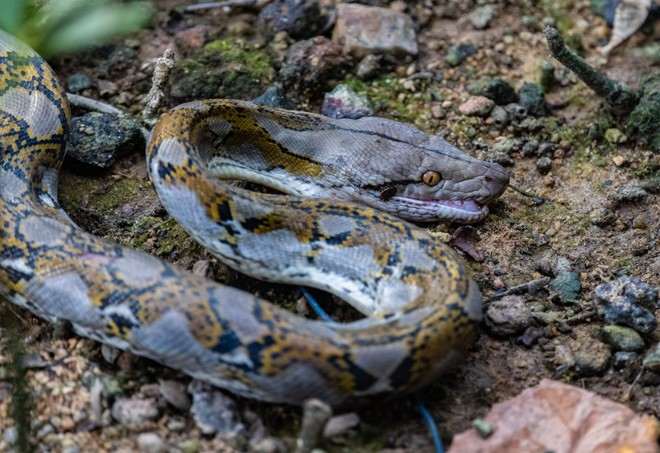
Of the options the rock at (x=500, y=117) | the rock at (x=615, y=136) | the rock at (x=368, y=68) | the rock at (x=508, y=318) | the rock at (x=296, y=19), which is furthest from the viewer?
the rock at (x=296, y=19)

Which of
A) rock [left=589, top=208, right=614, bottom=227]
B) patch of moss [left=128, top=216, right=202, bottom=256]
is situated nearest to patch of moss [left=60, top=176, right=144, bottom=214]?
patch of moss [left=128, top=216, right=202, bottom=256]

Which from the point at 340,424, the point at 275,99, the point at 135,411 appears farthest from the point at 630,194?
the point at 135,411

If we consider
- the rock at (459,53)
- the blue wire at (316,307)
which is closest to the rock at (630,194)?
the rock at (459,53)

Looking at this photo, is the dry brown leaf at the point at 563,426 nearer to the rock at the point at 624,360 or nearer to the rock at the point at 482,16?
the rock at the point at 624,360

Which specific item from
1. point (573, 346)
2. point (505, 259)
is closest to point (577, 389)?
point (573, 346)

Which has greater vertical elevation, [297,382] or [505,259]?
[297,382]

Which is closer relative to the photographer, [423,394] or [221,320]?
[221,320]

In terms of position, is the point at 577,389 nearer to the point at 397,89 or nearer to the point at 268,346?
the point at 268,346
